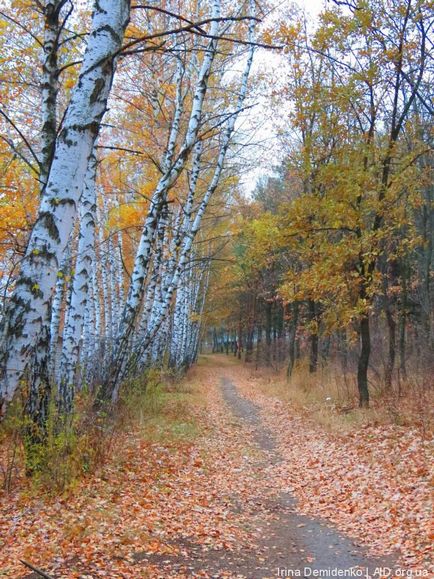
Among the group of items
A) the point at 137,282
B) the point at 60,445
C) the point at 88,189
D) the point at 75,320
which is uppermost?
the point at 88,189

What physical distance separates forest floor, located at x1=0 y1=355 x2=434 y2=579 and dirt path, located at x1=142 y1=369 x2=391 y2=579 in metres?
0.01

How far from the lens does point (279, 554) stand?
512 cm

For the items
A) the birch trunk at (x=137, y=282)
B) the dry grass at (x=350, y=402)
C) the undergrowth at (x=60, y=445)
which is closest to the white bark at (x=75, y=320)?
the undergrowth at (x=60, y=445)

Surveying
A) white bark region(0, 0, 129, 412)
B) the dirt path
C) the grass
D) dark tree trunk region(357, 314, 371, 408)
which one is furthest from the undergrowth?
dark tree trunk region(357, 314, 371, 408)

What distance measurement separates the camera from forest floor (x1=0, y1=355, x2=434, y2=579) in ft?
14.9

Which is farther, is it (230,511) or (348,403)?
(348,403)

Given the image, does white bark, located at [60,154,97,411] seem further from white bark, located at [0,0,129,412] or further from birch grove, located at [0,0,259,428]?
white bark, located at [0,0,129,412]

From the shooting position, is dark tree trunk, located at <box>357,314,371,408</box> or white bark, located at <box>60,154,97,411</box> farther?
dark tree trunk, located at <box>357,314,371,408</box>

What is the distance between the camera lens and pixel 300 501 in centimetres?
696

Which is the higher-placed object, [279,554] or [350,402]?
[350,402]

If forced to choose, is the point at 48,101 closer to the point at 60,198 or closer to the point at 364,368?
the point at 60,198

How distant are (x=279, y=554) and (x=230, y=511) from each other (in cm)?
123

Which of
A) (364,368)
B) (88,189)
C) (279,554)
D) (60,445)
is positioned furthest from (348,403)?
(60,445)

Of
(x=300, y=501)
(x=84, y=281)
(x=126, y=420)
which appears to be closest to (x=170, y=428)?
(x=126, y=420)
